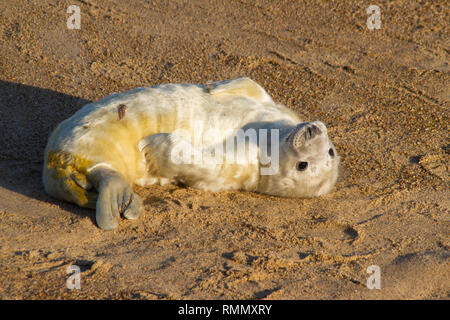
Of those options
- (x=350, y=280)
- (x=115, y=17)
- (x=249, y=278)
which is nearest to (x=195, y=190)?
(x=249, y=278)

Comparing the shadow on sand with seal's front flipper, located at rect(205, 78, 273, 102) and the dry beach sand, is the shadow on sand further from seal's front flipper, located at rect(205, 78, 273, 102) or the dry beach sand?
seal's front flipper, located at rect(205, 78, 273, 102)

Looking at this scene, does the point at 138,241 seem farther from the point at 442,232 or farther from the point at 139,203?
the point at 442,232

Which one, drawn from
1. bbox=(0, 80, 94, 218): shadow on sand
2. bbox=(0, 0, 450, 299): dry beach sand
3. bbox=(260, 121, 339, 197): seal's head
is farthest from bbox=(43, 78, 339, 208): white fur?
bbox=(0, 80, 94, 218): shadow on sand

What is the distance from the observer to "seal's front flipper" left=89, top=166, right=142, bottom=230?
4121mm

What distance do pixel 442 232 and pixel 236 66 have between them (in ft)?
10.5

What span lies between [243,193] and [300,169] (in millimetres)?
523

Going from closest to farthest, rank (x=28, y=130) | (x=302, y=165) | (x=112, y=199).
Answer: (x=112, y=199) < (x=302, y=165) < (x=28, y=130)

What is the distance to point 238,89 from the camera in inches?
204

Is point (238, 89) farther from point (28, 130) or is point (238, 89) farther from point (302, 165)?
point (28, 130)

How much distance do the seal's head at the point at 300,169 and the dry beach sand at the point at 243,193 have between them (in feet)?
0.34

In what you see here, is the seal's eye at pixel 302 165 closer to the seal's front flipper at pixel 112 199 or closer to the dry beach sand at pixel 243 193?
the dry beach sand at pixel 243 193

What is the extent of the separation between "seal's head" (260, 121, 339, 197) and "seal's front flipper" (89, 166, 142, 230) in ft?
3.93

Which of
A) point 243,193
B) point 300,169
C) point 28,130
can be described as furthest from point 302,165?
point 28,130

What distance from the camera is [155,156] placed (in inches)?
179
